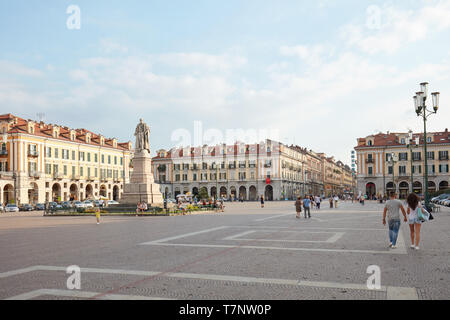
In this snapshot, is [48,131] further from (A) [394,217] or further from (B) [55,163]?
(A) [394,217]

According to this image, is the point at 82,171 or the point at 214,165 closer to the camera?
the point at 82,171

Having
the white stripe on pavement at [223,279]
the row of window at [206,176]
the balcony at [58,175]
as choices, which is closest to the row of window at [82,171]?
the balcony at [58,175]

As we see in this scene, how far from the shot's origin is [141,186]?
108 feet

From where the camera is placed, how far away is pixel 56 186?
65312mm

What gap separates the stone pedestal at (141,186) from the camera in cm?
3288

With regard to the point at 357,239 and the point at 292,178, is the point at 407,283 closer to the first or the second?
the point at 357,239

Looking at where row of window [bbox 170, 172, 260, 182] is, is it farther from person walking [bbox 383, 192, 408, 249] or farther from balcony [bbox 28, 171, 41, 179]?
person walking [bbox 383, 192, 408, 249]

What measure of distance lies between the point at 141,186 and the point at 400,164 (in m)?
64.1

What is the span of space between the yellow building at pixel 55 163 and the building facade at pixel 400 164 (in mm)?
49480

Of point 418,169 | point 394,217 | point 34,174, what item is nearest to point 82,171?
point 34,174

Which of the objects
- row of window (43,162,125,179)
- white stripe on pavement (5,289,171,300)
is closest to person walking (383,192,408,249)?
white stripe on pavement (5,289,171,300)

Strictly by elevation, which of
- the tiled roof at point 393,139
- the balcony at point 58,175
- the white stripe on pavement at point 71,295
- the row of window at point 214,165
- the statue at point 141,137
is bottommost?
the white stripe on pavement at point 71,295

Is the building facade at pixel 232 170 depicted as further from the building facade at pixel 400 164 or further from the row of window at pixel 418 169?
the row of window at pixel 418 169

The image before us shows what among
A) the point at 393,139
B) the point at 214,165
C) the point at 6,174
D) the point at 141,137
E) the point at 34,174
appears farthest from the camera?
the point at 214,165
